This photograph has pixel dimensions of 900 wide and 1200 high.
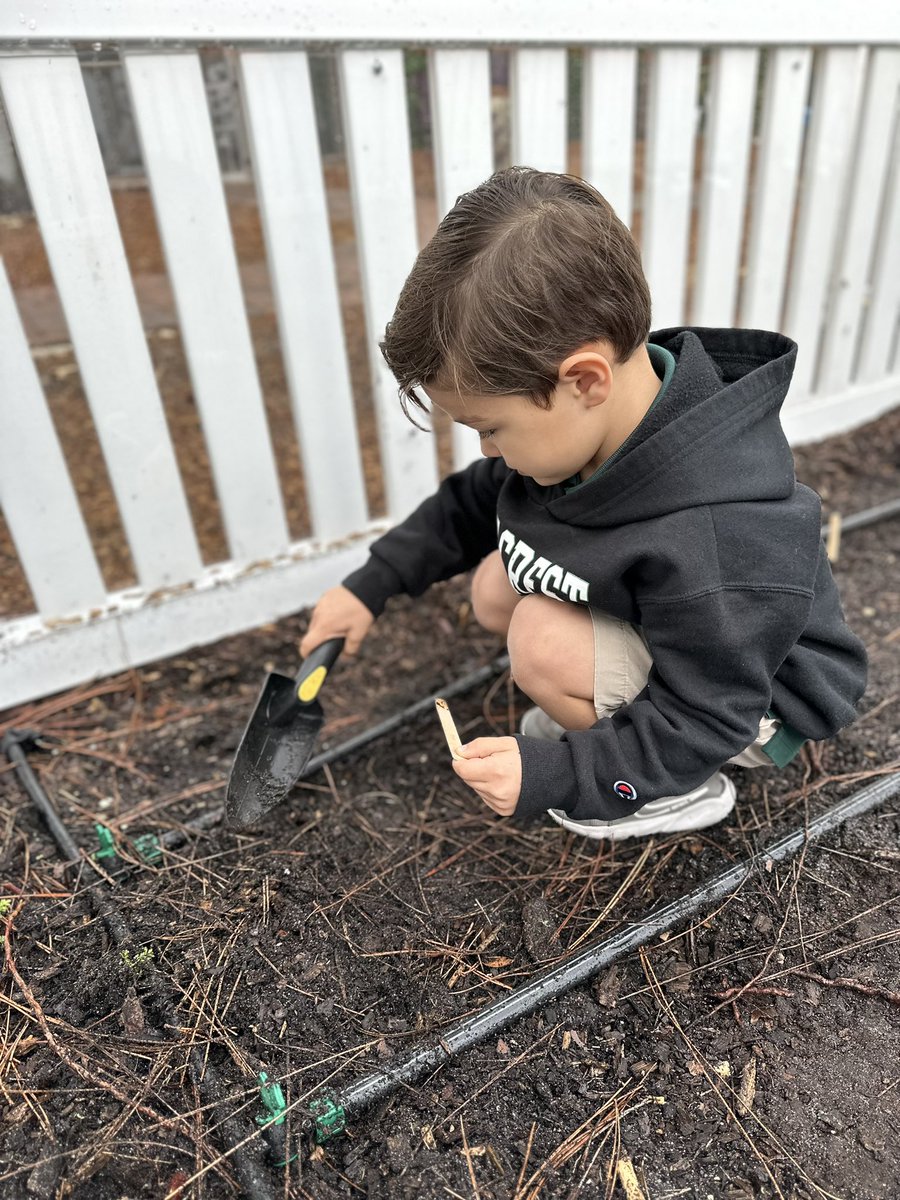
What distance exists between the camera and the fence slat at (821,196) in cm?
249

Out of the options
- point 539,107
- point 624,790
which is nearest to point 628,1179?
point 624,790

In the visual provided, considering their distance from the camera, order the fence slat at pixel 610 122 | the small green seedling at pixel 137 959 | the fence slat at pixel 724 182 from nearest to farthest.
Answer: the small green seedling at pixel 137 959
the fence slat at pixel 610 122
the fence slat at pixel 724 182

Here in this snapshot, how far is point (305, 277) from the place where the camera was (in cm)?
189

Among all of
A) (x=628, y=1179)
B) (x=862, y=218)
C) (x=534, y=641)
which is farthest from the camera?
(x=862, y=218)

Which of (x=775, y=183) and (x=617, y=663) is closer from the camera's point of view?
(x=617, y=663)

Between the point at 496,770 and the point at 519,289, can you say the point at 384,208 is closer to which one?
the point at 519,289

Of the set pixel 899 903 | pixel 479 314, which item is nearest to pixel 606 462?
pixel 479 314

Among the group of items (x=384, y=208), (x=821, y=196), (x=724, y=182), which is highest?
(x=384, y=208)

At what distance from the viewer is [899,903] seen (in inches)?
53.6

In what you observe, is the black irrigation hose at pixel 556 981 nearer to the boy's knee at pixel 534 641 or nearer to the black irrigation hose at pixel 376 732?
the boy's knee at pixel 534 641

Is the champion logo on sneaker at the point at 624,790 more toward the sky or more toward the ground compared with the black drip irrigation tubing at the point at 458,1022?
more toward the sky

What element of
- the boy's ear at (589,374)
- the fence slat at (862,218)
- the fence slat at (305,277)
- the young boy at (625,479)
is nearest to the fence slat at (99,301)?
the fence slat at (305,277)

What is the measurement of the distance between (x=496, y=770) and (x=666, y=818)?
44cm

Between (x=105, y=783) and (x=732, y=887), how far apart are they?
1169 mm
